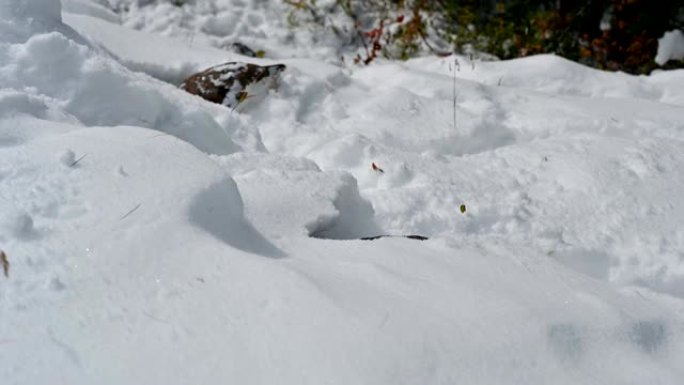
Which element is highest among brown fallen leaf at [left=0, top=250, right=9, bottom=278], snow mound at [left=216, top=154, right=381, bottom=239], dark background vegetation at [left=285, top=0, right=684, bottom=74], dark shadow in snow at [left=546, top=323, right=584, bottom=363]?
brown fallen leaf at [left=0, top=250, right=9, bottom=278]

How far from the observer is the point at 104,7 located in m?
4.86

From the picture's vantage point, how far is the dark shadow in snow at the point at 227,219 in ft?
5.57

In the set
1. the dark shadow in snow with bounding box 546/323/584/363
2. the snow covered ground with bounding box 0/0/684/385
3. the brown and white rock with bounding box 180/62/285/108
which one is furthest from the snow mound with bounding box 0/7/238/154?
the dark shadow in snow with bounding box 546/323/584/363

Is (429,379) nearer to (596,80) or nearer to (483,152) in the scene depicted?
(483,152)

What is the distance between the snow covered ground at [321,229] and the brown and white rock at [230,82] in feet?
0.28

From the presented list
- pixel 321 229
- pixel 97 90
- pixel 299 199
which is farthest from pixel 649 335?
pixel 97 90

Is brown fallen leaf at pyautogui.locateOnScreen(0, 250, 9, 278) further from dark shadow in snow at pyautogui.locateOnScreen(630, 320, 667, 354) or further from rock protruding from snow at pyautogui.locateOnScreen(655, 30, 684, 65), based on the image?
rock protruding from snow at pyautogui.locateOnScreen(655, 30, 684, 65)

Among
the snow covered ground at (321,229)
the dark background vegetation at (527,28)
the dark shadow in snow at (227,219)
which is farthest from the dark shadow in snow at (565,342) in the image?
the dark background vegetation at (527,28)

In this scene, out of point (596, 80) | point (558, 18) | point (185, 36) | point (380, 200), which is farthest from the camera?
point (558, 18)

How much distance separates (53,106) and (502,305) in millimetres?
1571

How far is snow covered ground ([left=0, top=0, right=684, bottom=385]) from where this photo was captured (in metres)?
1.34

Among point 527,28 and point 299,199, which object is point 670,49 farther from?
point 299,199

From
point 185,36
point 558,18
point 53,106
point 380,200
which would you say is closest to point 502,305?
point 380,200

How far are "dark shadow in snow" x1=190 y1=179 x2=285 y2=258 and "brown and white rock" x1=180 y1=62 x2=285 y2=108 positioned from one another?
164 cm
